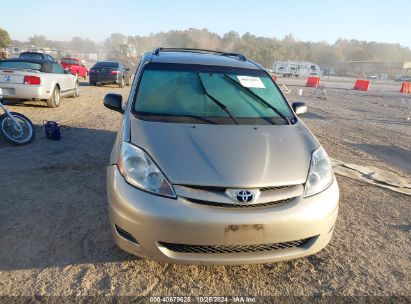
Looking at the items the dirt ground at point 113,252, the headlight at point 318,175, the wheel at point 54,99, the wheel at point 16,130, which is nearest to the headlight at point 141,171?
the dirt ground at point 113,252

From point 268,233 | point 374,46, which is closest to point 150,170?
point 268,233

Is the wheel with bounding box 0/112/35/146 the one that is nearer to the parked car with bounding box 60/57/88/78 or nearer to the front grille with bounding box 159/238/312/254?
the front grille with bounding box 159/238/312/254

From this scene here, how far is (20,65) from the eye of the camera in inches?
356

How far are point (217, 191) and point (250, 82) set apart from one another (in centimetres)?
184

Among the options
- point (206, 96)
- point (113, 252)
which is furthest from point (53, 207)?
point (206, 96)

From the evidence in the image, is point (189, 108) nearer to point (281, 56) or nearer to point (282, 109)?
point (282, 109)

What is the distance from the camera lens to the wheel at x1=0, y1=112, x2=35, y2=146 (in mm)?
5679

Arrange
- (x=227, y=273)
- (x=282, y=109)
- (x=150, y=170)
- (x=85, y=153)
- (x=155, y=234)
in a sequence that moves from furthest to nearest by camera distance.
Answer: (x=85, y=153) → (x=282, y=109) → (x=227, y=273) → (x=150, y=170) → (x=155, y=234)

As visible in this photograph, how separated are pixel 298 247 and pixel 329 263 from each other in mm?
632

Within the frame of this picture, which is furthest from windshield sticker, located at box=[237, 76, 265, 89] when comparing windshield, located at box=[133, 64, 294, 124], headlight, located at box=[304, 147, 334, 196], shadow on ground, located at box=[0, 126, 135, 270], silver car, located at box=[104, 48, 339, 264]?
shadow on ground, located at box=[0, 126, 135, 270]

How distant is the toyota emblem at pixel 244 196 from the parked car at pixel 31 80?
837 centimetres

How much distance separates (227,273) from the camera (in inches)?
102

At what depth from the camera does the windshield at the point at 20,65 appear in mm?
8938

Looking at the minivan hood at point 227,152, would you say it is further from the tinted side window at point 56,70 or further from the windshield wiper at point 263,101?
the tinted side window at point 56,70
